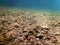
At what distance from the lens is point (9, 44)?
7.30ft

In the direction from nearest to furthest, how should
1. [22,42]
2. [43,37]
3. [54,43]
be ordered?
[22,42] → [54,43] → [43,37]

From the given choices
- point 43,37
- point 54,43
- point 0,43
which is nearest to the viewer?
point 0,43

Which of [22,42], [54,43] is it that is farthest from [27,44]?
[54,43]

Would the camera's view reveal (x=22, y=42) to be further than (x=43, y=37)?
No

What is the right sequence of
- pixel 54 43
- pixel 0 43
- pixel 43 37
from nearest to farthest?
pixel 0 43 → pixel 54 43 → pixel 43 37

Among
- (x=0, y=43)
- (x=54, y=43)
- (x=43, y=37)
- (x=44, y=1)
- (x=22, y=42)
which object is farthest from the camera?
(x=44, y=1)

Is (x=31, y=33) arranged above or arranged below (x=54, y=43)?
above

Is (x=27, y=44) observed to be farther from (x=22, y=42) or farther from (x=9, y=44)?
(x=9, y=44)

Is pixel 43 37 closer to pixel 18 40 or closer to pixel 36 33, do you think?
pixel 36 33

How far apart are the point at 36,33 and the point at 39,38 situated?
0.80ft

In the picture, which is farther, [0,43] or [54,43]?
[54,43]

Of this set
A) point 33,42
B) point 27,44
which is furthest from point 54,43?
point 27,44

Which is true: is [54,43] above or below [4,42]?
below

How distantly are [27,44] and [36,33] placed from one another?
671 mm
